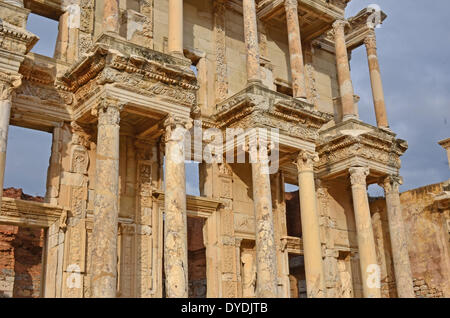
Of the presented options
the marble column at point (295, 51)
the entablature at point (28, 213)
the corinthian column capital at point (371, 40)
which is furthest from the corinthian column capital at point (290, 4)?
the entablature at point (28, 213)

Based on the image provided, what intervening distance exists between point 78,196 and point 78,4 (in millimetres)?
5347

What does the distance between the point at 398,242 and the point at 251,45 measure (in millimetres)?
7829

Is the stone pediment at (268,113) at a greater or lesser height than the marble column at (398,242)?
greater

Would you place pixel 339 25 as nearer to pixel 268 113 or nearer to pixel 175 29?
pixel 268 113

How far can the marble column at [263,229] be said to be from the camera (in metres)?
13.0

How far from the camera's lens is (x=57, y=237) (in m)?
A: 12.2

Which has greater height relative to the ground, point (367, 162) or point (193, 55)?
point (193, 55)

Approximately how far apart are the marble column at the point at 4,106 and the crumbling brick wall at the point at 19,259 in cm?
991

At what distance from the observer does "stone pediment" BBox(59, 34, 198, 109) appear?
12.0m

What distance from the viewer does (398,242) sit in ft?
55.7

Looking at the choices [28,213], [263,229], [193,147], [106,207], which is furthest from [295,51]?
[28,213]

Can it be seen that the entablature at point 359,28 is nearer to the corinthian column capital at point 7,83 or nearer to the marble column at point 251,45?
the marble column at point 251,45

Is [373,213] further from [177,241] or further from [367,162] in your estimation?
[177,241]
